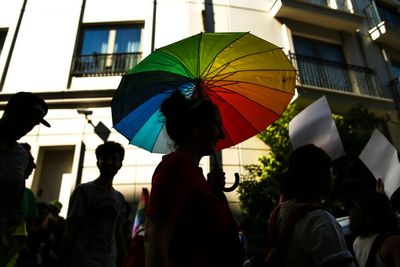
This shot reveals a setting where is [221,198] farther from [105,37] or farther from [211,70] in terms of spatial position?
[105,37]

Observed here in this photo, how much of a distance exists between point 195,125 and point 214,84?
38.4 inches

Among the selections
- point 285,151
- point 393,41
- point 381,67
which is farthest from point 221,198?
point 393,41

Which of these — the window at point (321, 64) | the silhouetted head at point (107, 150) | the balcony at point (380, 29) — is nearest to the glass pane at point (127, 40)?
the window at point (321, 64)

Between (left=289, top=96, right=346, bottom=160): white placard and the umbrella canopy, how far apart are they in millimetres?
240

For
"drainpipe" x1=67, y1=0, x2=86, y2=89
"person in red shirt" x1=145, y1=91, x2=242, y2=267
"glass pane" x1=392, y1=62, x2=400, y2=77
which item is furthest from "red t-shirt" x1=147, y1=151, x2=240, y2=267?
"glass pane" x1=392, y1=62, x2=400, y2=77

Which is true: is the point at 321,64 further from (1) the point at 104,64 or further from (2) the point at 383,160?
(2) the point at 383,160

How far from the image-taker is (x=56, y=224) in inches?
222

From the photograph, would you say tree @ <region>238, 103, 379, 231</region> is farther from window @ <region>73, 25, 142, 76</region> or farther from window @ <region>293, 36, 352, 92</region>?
window @ <region>73, 25, 142, 76</region>

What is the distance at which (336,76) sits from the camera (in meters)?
9.84

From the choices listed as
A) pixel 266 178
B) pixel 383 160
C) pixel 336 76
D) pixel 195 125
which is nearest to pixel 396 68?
pixel 336 76

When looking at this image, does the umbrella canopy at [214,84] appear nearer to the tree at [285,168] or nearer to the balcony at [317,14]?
the tree at [285,168]

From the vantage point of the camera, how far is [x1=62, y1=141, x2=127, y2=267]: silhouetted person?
2545 mm

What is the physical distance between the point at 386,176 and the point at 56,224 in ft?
16.6

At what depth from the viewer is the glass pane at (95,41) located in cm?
922
